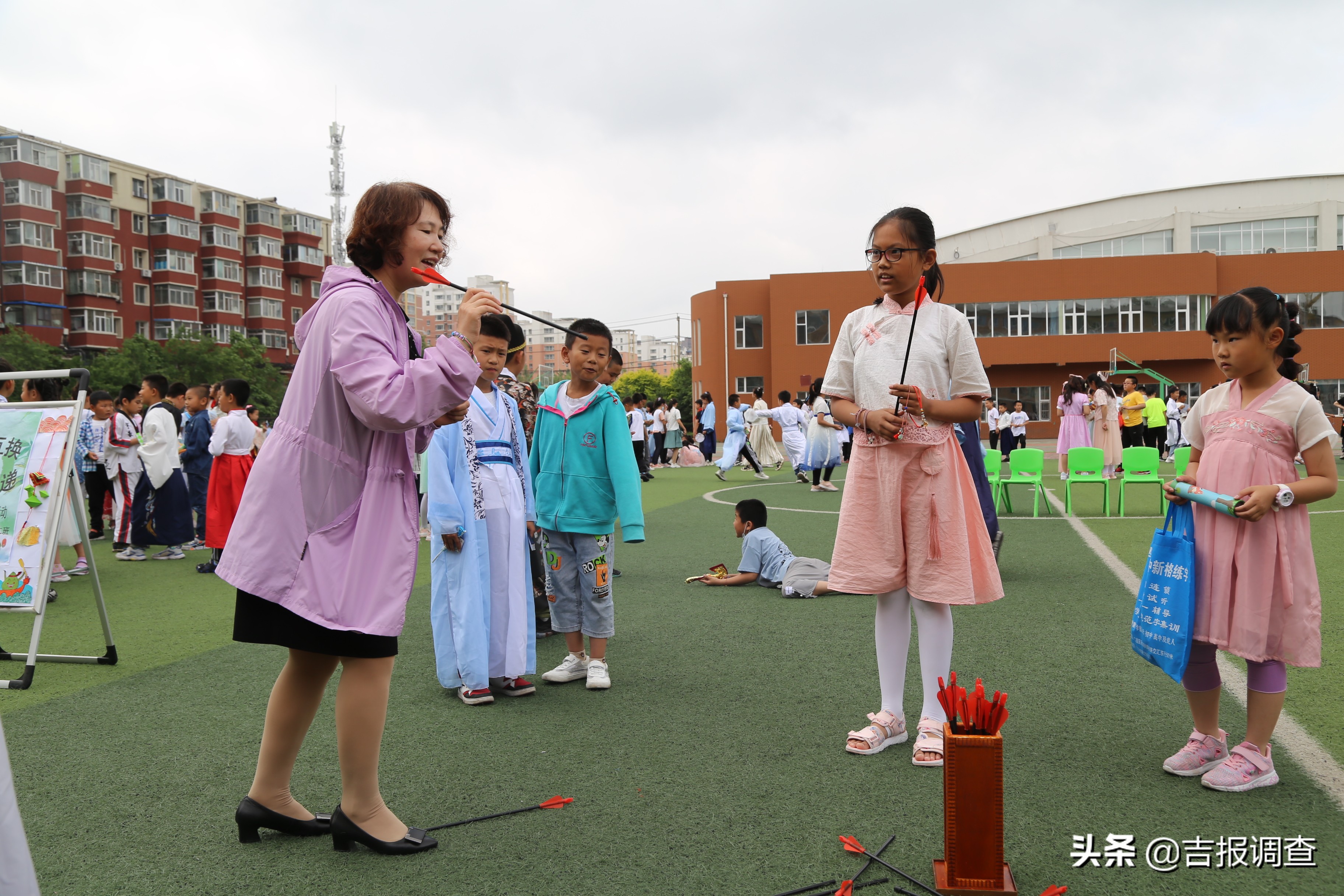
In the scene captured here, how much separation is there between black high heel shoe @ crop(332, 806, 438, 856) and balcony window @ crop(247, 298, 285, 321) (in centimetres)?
7402

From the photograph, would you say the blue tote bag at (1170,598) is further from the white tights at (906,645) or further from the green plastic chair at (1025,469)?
the green plastic chair at (1025,469)

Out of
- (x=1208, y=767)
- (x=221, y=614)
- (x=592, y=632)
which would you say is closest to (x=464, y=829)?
(x=592, y=632)

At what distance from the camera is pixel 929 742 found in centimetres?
361

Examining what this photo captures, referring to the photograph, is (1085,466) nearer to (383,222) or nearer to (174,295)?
(383,222)

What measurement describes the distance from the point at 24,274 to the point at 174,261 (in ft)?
36.0

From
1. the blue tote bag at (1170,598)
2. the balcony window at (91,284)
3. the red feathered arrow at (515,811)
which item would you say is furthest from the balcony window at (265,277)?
the blue tote bag at (1170,598)

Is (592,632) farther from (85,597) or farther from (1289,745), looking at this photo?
(85,597)

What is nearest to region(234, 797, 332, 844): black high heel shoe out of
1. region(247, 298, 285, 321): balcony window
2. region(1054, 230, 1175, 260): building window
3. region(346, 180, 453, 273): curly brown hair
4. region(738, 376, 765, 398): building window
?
region(346, 180, 453, 273): curly brown hair

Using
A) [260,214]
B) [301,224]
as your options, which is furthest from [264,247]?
[301,224]

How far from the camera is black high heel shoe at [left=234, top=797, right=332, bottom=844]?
296 cm

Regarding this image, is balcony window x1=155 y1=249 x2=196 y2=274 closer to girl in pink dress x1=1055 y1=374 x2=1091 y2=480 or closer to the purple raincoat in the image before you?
girl in pink dress x1=1055 y1=374 x2=1091 y2=480

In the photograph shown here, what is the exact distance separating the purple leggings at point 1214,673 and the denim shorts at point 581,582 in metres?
2.64

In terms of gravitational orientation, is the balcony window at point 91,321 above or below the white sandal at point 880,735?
above

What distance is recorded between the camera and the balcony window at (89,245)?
5725 cm
